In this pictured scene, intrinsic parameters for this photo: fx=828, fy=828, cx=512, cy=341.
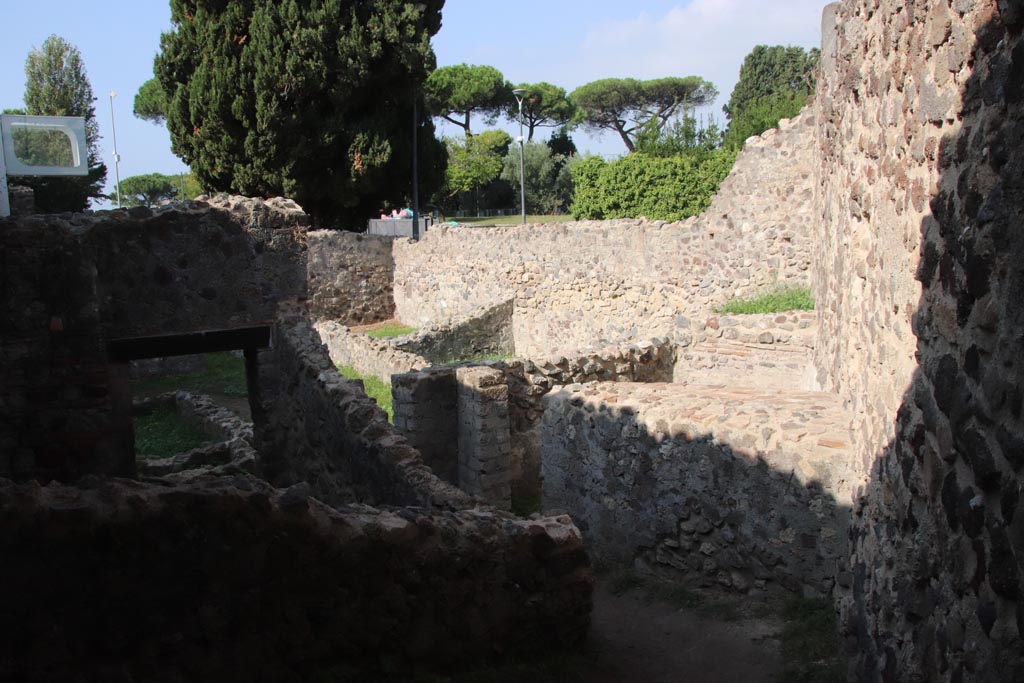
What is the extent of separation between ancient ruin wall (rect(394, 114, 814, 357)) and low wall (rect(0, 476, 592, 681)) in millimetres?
8293

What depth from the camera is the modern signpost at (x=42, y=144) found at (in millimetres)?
7801

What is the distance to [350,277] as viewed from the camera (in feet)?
80.5

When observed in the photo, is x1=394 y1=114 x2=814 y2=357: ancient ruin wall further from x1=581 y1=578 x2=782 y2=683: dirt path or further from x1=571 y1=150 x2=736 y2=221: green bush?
x1=571 y1=150 x2=736 y2=221: green bush

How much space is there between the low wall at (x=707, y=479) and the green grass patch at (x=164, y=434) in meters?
6.79

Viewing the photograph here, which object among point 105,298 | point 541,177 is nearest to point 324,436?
point 105,298

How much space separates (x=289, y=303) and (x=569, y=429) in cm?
264

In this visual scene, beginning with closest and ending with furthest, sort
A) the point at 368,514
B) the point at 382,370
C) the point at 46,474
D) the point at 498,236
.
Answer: the point at 368,514
the point at 46,474
the point at 382,370
the point at 498,236

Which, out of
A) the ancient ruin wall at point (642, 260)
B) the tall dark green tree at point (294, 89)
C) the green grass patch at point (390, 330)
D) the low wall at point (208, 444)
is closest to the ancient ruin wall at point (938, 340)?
the low wall at point (208, 444)

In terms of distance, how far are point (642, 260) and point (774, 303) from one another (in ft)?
12.2

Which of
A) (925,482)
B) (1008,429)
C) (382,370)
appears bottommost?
(382,370)

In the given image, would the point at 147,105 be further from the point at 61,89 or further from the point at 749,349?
the point at 749,349

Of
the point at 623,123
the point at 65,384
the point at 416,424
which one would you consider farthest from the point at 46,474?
the point at 623,123

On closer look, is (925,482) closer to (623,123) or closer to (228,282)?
(228,282)

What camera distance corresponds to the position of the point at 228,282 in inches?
261
